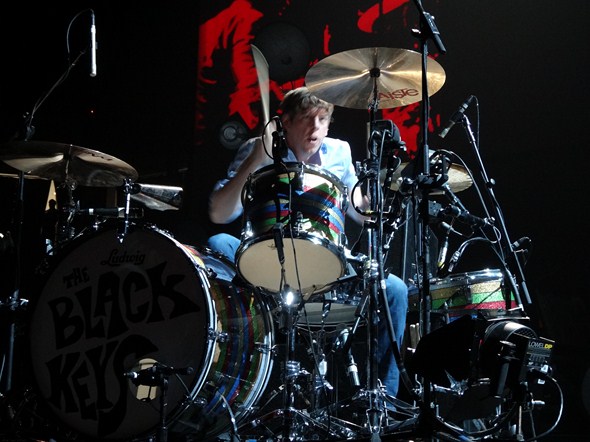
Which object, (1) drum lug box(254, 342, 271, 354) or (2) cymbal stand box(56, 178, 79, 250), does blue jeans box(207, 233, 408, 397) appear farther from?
(2) cymbal stand box(56, 178, 79, 250)

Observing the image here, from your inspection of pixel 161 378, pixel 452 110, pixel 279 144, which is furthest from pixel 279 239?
pixel 452 110

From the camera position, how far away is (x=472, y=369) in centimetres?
203

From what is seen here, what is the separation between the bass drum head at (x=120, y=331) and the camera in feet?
8.13

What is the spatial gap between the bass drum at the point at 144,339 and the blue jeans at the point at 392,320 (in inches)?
13.5

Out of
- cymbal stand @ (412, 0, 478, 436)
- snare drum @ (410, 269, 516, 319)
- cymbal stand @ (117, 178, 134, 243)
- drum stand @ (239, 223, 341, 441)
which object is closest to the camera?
cymbal stand @ (412, 0, 478, 436)

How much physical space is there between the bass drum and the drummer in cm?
37

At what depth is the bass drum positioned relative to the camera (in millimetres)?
2467

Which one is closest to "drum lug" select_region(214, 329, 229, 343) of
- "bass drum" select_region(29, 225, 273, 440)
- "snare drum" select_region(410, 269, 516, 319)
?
"bass drum" select_region(29, 225, 273, 440)

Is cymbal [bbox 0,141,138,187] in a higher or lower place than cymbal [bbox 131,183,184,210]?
higher

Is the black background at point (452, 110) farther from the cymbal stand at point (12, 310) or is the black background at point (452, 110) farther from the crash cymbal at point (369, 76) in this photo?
the crash cymbal at point (369, 76)

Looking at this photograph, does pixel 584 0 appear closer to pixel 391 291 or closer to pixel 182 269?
pixel 391 291

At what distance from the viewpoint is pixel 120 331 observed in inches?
102

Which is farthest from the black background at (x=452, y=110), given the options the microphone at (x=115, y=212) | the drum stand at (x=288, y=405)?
the drum stand at (x=288, y=405)

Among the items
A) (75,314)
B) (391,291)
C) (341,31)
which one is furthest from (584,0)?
(75,314)
